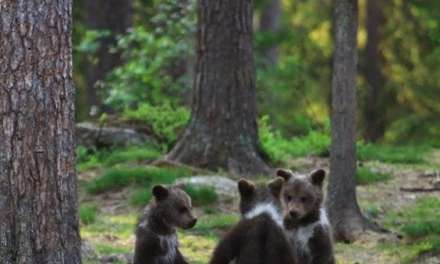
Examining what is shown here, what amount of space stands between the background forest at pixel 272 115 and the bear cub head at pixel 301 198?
1696 mm

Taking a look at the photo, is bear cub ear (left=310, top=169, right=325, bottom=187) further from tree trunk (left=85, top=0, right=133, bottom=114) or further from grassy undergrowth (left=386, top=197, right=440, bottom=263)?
tree trunk (left=85, top=0, right=133, bottom=114)

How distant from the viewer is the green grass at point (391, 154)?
17.5 m

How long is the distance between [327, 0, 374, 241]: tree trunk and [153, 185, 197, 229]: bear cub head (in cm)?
296

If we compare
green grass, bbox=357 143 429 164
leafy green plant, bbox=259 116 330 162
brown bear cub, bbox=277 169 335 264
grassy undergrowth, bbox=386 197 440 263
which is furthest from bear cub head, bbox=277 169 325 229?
green grass, bbox=357 143 429 164

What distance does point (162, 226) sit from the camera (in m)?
9.70

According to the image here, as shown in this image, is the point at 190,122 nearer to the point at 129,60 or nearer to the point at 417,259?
the point at 417,259

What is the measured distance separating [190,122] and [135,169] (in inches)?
41.6

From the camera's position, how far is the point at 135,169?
50.9 feet

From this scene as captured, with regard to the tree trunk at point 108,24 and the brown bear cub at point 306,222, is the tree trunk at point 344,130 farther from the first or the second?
the tree trunk at point 108,24

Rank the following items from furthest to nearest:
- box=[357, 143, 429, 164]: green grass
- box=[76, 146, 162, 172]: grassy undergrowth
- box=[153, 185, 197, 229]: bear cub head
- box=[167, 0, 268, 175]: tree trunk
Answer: box=[357, 143, 429, 164]: green grass < box=[76, 146, 162, 172]: grassy undergrowth < box=[167, 0, 268, 175]: tree trunk < box=[153, 185, 197, 229]: bear cub head

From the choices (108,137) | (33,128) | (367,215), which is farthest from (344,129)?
(108,137)

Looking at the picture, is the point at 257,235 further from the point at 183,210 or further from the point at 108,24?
the point at 108,24

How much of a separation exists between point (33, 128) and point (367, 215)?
6095mm

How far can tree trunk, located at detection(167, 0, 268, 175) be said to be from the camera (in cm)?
1525
